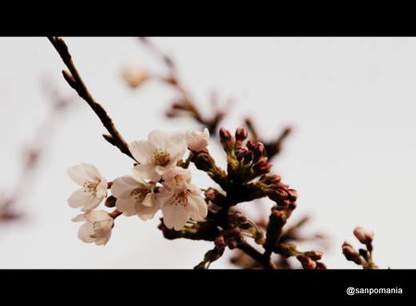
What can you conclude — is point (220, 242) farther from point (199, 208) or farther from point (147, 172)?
point (147, 172)

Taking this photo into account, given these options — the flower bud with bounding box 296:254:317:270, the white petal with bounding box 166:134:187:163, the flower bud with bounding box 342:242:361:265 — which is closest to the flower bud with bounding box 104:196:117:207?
the white petal with bounding box 166:134:187:163

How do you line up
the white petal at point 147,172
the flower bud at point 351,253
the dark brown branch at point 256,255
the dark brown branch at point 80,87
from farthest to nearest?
1. the flower bud at point 351,253
2. the dark brown branch at point 256,255
3. the white petal at point 147,172
4. the dark brown branch at point 80,87

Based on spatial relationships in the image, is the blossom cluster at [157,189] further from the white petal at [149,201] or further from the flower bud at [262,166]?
the flower bud at [262,166]

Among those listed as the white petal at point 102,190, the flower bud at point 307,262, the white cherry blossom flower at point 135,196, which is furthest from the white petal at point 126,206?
the flower bud at point 307,262

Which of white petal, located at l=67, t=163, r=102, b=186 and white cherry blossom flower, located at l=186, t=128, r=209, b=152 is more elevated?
white cherry blossom flower, located at l=186, t=128, r=209, b=152

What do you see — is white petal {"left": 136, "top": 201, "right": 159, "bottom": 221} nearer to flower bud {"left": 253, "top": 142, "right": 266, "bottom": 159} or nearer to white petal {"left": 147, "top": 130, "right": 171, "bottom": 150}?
white petal {"left": 147, "top": 130, "right": 171, "bottom": 150}

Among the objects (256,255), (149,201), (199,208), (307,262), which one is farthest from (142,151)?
(307,262)
